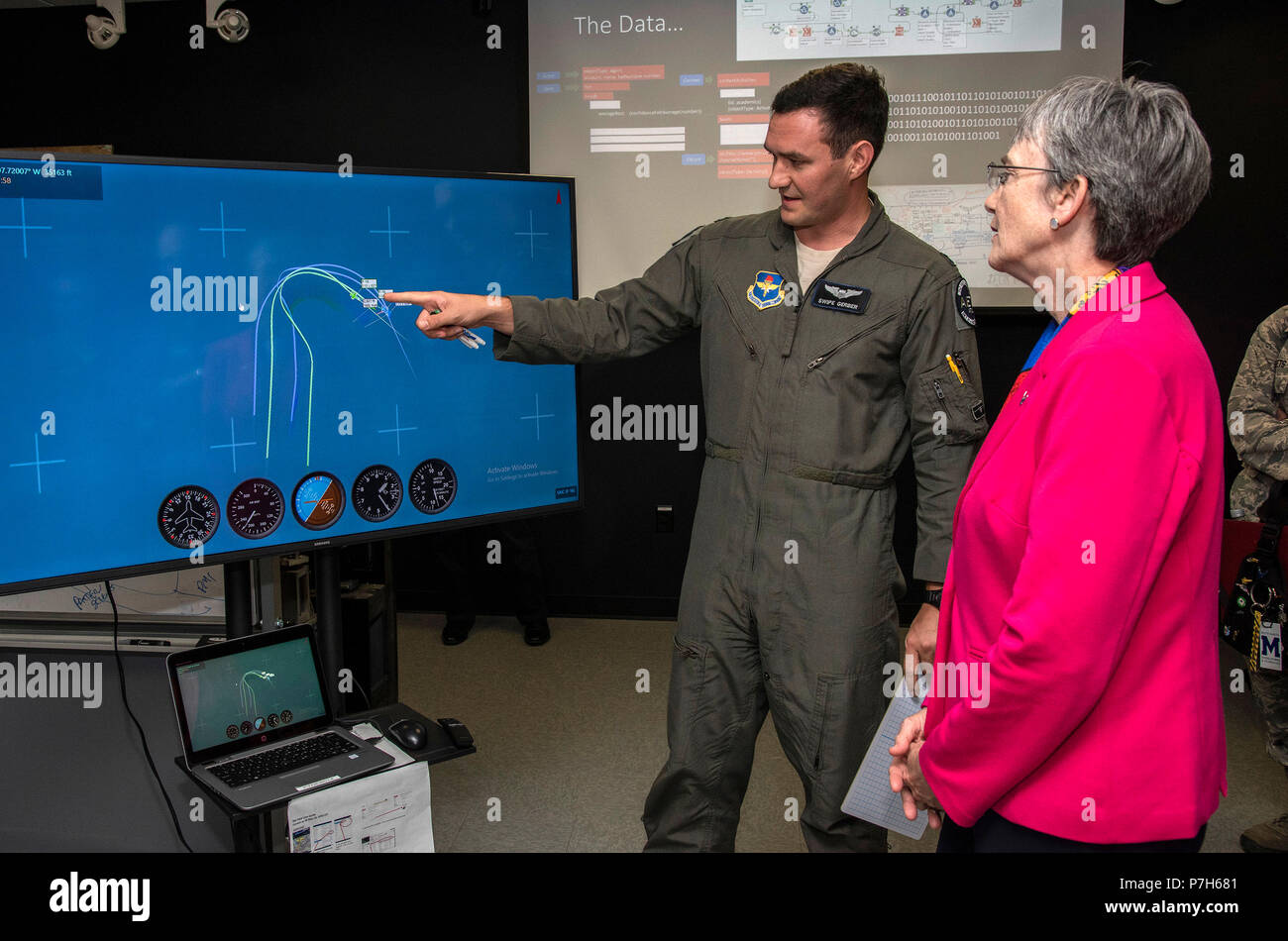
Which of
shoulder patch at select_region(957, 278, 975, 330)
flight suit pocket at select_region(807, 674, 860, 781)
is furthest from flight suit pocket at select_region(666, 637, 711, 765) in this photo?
shoulder patch at select_region(957, 278, 975, 330)

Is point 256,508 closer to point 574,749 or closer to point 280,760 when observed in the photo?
point 280,760

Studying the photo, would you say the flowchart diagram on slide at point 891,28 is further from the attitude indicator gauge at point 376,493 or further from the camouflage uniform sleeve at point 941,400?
the attitude indicator gauge at point 376,493

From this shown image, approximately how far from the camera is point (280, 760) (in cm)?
169

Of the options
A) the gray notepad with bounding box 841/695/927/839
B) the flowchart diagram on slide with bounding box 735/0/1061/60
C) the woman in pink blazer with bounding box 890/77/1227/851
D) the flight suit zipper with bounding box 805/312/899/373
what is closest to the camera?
the woman in pink blazer with bounding box 890/77/1227/851

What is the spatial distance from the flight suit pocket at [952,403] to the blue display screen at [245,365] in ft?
2.64

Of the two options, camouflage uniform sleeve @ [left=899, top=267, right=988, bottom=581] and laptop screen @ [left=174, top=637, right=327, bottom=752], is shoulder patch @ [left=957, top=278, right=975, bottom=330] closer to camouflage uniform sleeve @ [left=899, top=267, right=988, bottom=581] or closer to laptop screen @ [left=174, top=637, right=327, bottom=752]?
camouflage uniform sleeve @ [left=899, top=267, right=988, bottom=581]

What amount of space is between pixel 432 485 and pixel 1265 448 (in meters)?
2.01

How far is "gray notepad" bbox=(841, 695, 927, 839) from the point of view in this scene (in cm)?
142

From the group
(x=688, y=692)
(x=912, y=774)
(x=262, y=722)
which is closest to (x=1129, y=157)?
(x=912, y=774)

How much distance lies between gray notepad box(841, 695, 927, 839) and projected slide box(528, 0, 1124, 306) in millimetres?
2723

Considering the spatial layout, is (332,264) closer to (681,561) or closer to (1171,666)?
(1171,666)

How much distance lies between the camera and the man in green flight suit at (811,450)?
1.77 metres

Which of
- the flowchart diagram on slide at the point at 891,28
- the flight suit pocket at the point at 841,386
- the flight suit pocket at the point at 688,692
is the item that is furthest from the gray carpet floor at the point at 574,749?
the flowchart diagram on slide at the point at 891,28

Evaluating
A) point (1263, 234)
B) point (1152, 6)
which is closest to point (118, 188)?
point (1152, 6)
